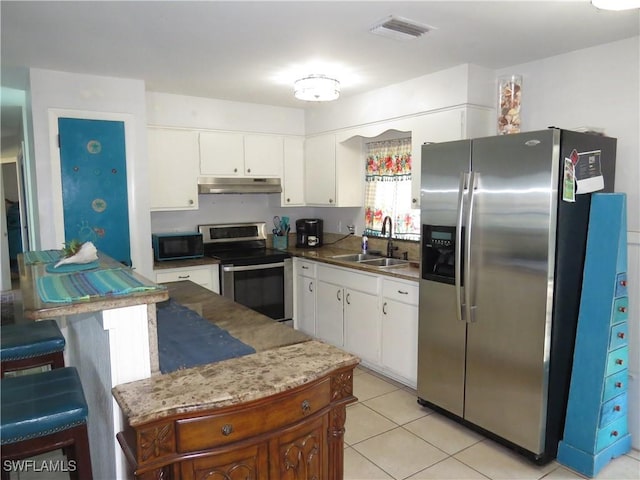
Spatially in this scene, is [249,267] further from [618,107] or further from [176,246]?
[618,107]

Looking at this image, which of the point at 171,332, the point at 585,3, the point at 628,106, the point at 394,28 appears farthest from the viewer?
the point at 628,106

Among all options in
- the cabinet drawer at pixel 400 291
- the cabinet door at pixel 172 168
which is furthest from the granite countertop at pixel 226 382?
the cabinet door at pixel 172 168

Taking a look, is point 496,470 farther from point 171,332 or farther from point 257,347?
point 171,332

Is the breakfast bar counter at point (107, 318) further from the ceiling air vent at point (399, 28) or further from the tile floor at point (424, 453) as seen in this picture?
the ceiling air vent at point (399, 28)

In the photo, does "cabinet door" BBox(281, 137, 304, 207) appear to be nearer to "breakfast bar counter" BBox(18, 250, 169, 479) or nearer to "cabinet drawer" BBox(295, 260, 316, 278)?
"cabinet drawer" BBox(295, 260, 316, 278)

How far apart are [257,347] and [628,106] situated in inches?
103

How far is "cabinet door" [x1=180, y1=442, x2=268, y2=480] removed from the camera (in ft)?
4.26

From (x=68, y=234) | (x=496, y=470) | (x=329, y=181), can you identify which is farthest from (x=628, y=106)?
(x=68, y=234)

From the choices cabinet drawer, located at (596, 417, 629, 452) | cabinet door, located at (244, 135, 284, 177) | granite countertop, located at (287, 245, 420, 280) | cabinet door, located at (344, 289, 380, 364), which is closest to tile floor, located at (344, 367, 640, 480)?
cabinet drawer, located at (596, 417, 629, 452)

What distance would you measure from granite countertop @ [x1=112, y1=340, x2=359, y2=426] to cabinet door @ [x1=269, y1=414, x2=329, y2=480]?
0.63ft

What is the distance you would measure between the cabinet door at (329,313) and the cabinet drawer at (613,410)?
2085 mm

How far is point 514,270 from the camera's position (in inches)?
96.5

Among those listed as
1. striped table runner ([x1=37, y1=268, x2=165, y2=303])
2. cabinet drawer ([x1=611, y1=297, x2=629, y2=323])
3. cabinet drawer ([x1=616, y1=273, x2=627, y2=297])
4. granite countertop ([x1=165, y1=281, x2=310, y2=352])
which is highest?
striped table runner ([x1=37, y1=268, x2=165, y2=303])

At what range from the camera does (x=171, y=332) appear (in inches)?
74.9
